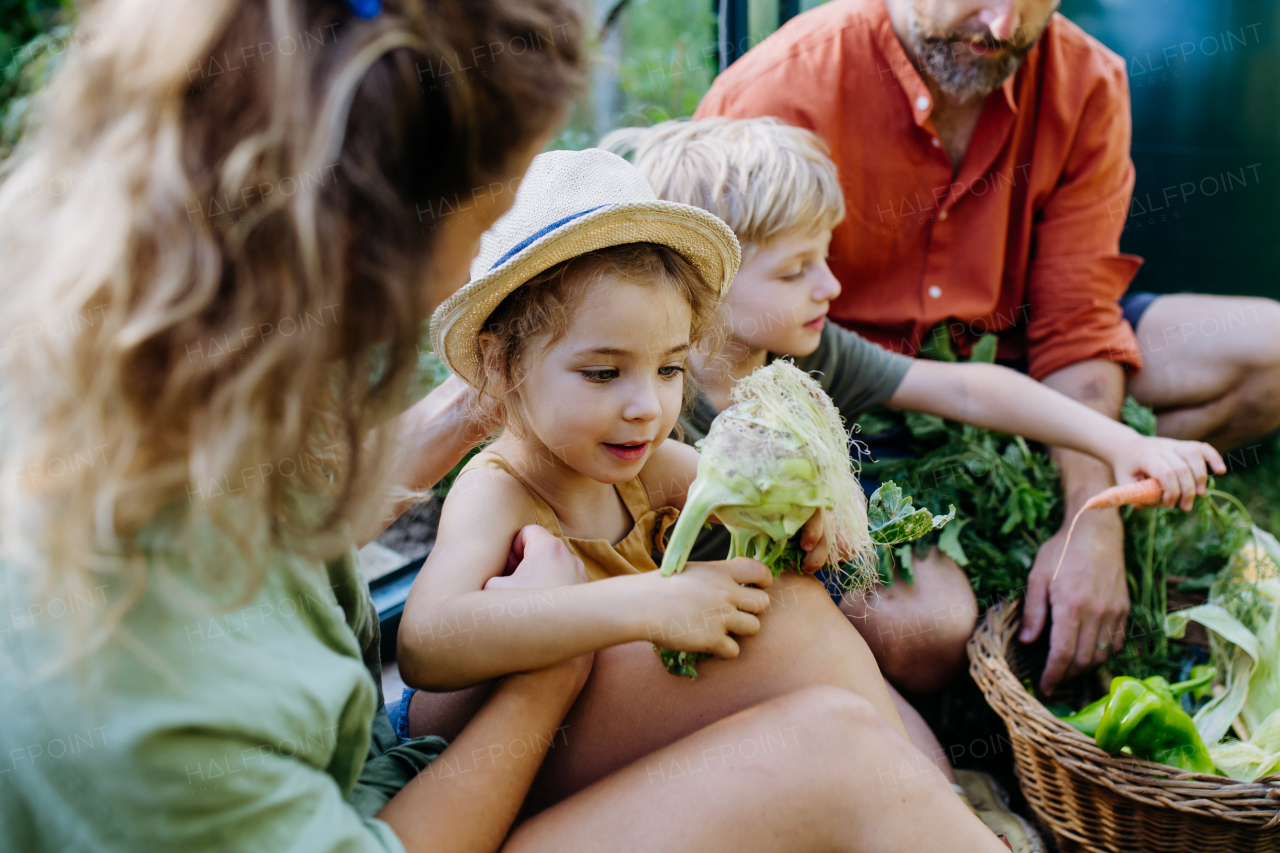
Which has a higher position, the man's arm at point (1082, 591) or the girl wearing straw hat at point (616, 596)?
the girl wearing straw hat at point (616, 596)

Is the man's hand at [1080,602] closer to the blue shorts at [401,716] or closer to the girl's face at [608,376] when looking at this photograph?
the girl's face at [608,376]

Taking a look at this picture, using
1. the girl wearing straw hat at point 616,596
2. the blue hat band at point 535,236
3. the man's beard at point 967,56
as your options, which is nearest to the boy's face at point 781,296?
the girl wearing straw hat at point 616,596

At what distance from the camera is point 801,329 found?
2082 millimetres

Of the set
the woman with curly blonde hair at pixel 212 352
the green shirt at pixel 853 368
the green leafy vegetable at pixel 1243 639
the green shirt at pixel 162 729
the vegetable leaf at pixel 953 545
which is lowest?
the green leafy vegetable at pixel 1243 639

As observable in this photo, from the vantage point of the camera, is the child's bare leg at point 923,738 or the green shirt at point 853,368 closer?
the child's bare leg at point 923,738

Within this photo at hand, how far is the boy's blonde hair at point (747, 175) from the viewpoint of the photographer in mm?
2035

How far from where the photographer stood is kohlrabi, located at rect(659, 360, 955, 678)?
128 centimetres

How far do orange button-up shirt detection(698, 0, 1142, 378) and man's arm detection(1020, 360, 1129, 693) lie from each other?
0.46 m

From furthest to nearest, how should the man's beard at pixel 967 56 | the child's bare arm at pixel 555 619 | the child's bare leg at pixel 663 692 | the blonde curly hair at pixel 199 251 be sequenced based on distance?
the man's beard at pixel 967 56, the child's bare leg at pixel 663 692, the child's bare arm at pixel 555 619, the blonde curly hair at pixel 199 251

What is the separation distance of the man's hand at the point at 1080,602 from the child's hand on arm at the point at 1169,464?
9.4 inches

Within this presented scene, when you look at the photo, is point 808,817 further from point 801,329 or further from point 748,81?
point 748,81

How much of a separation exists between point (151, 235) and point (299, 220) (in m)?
0.12

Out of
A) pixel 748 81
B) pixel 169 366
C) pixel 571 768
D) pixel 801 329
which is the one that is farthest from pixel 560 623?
pixel 748 81

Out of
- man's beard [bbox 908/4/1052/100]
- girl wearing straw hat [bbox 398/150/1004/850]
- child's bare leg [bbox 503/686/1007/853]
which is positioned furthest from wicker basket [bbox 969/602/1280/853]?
man's beard [bbox 908/4/1052/100]
